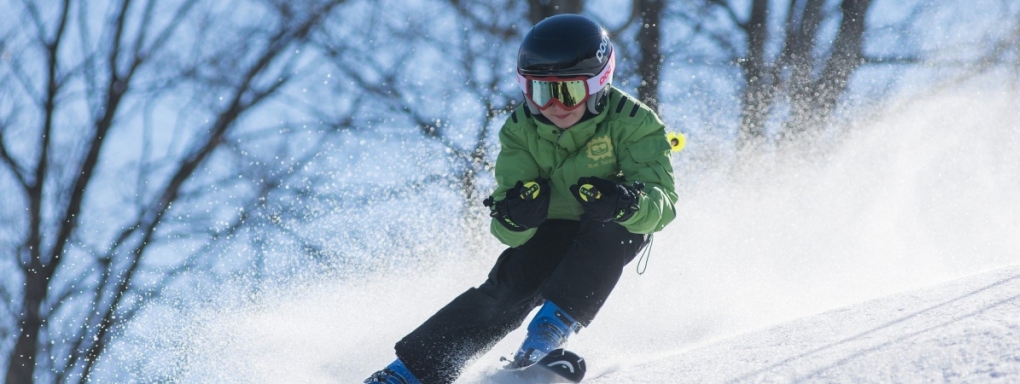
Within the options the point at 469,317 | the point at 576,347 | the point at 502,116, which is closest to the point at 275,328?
the point at 576,347

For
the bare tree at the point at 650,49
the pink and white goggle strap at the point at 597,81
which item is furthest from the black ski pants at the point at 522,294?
the bare tree at the point at 650,49

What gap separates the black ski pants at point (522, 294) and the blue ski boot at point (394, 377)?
0.02m

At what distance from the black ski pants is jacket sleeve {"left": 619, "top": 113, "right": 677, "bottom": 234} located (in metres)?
0.15

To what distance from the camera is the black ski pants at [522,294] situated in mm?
2977

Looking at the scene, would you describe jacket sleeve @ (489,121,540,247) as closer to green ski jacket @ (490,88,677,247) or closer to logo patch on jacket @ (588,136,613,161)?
green ski jacket @ (490,88,677,247)

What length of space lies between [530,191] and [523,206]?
57 mm

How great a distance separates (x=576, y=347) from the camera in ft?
12.5

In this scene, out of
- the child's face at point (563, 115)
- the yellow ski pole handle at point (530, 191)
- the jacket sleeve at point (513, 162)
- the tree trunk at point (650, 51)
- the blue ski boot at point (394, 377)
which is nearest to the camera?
the blue ski boot at point (394, 377)

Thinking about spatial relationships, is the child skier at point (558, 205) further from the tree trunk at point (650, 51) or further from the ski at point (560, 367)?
the tree trunk at point (650, 51)

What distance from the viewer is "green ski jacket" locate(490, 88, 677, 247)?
10.7ft

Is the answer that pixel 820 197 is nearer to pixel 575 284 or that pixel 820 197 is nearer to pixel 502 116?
pixel 502 116

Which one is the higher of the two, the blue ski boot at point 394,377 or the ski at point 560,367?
the blue ski boot at point 394,377

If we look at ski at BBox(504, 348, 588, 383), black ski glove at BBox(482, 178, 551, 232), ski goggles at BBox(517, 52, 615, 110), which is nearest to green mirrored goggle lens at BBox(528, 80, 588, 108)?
ski goggles at BBox(517, 52, 615, 110)

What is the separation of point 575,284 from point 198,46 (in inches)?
441
